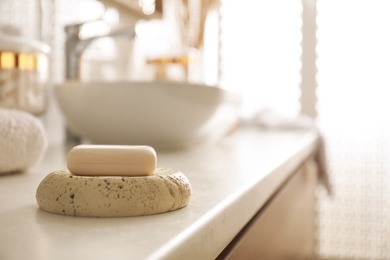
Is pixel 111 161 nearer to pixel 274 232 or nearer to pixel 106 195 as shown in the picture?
pixel 106 195

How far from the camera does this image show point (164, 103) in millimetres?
865

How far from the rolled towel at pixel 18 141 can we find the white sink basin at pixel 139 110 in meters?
0.29

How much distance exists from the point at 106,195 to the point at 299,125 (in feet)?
4.28

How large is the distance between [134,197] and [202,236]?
6cm

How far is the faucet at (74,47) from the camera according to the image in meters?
1.03

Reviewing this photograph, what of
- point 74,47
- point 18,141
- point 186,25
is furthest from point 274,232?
point 186,25

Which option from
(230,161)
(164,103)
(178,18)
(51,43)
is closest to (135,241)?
(230,161)

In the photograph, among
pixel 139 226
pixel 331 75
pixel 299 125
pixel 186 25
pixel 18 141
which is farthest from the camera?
pixel 331 75

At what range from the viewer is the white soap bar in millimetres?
383

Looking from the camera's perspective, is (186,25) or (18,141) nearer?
(18,141)

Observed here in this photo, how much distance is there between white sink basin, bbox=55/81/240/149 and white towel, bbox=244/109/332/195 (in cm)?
69

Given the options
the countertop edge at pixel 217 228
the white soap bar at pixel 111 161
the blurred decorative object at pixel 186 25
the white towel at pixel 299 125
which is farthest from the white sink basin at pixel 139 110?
the blurred decorative object at pixel 186 25

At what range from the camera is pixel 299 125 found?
1.60 meters

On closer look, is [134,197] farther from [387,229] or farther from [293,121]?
[387,229]
